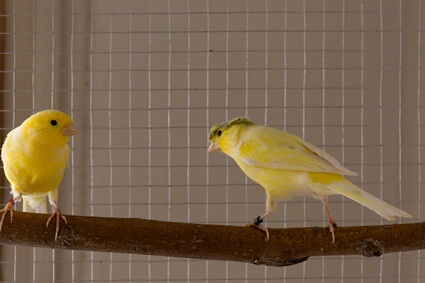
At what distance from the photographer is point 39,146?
4.39ft

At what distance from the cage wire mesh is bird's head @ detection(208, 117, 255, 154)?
51 cm

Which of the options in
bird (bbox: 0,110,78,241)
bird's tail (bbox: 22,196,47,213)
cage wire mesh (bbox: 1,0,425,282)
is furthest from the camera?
cage wire mesh (bbox: 1,0,425,282)

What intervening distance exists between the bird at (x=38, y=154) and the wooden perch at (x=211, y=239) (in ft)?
0.32

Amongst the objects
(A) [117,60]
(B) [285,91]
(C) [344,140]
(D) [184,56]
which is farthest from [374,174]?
(A) [117,60]

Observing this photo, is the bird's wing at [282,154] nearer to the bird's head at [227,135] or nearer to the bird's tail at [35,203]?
the bird's head at [227,135]

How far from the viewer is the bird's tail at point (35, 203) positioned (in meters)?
1.52

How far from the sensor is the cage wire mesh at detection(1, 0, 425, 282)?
6.39ft

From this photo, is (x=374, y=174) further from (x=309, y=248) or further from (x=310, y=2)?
(x=309, y=248)

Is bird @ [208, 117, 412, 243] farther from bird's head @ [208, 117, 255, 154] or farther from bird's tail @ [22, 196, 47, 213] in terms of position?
bird's tail @ [22, 196, 47, 213]

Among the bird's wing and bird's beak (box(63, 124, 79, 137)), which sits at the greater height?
bird's beak (box(63, 124, 79, 137))

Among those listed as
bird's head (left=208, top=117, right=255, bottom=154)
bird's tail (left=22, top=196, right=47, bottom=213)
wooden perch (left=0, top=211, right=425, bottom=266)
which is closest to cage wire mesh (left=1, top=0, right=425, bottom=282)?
bird's tail (left=22, top=196, right=47, bottom=213)

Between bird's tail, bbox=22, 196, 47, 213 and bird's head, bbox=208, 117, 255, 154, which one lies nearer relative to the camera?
bird's head, bbox=208, 117, 255, 154

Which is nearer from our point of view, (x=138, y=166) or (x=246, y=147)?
(x=246, y=147)

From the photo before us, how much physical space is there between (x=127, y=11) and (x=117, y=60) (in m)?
0.17
